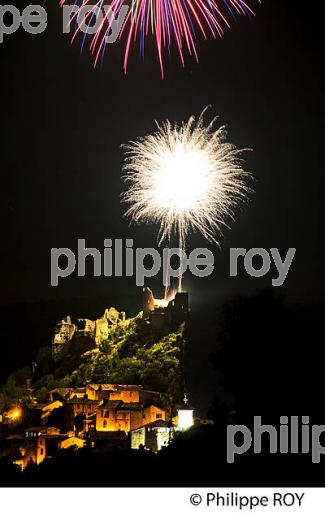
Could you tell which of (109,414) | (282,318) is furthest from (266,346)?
(109,414)

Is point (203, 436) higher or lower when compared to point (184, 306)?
lower

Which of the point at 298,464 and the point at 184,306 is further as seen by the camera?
the point at 184,306

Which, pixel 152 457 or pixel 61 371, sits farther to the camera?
pixel 61 371

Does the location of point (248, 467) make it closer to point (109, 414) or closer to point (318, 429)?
point (318, 429)

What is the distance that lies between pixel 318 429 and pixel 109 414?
616 inches

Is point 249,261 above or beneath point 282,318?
above

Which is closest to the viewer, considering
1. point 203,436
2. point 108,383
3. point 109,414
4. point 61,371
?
point 203,436

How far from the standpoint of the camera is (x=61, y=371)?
3559 centimetres

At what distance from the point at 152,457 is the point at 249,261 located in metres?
23.8

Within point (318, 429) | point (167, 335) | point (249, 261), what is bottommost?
point (318, 429)
